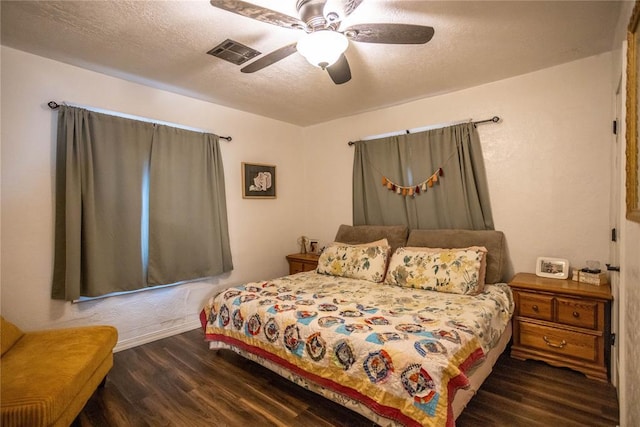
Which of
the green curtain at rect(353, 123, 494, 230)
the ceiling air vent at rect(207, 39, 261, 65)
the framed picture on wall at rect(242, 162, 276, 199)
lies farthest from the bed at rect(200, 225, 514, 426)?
the ceiling air vent at rect(207, 39, 261, 65)

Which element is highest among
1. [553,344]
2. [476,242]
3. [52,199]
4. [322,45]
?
[322,45]

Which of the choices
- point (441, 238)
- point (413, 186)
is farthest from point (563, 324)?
point (413, 186)

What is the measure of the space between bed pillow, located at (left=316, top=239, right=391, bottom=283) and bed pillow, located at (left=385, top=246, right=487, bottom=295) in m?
0.12

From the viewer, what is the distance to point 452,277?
2.51 meters

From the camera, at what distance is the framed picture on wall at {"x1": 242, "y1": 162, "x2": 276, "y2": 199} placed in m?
3.76

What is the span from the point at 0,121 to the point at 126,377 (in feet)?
6.86

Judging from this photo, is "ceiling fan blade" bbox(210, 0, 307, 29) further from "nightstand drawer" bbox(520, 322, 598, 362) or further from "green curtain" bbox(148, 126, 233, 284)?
"nightstand drawer" bbox(520, 322, 598, 362)

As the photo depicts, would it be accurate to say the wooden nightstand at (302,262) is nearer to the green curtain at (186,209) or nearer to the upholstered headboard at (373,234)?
the upholstered headboard at (373,234)

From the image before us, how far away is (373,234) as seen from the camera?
3.46 meters

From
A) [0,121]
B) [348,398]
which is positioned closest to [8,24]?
[0,121]

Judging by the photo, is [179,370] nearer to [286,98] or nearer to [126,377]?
[126,377]

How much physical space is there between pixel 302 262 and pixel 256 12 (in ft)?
9.56

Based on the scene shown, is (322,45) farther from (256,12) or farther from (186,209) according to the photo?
(186,209)

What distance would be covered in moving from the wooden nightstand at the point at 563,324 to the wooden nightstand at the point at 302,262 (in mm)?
2122
